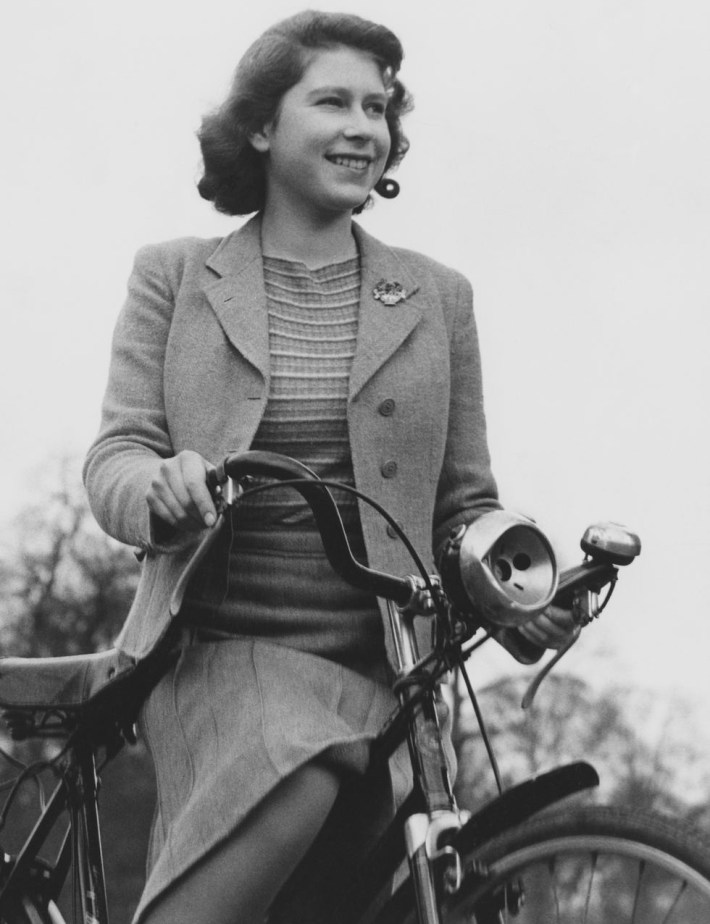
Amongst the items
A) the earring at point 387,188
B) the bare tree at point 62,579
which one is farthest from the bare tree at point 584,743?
the earring at point 387,188

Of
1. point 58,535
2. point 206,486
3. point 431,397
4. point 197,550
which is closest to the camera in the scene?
point 206,486

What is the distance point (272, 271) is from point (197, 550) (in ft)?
2.50

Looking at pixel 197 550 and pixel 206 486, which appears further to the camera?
pixel 197 550

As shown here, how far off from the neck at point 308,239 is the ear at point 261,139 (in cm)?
17

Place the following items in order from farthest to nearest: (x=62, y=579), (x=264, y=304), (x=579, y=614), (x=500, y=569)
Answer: (x=62, y=579)
(x=264, y=304)
(x=579, y=614)
(x=500, y=569)

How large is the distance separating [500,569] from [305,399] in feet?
2.31

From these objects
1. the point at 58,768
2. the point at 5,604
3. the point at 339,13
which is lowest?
the point at 5,604

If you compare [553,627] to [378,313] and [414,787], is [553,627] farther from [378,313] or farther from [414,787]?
[378,313]

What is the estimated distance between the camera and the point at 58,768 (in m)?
3.18

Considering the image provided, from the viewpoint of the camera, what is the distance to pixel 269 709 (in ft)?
8.49

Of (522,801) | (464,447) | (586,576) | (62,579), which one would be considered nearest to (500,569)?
(586,576)

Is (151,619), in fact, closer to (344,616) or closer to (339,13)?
(344,616)

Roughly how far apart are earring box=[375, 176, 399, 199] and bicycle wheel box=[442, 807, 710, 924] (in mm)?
1715

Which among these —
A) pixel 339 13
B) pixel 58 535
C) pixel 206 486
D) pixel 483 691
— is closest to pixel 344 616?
pixel 206 486
